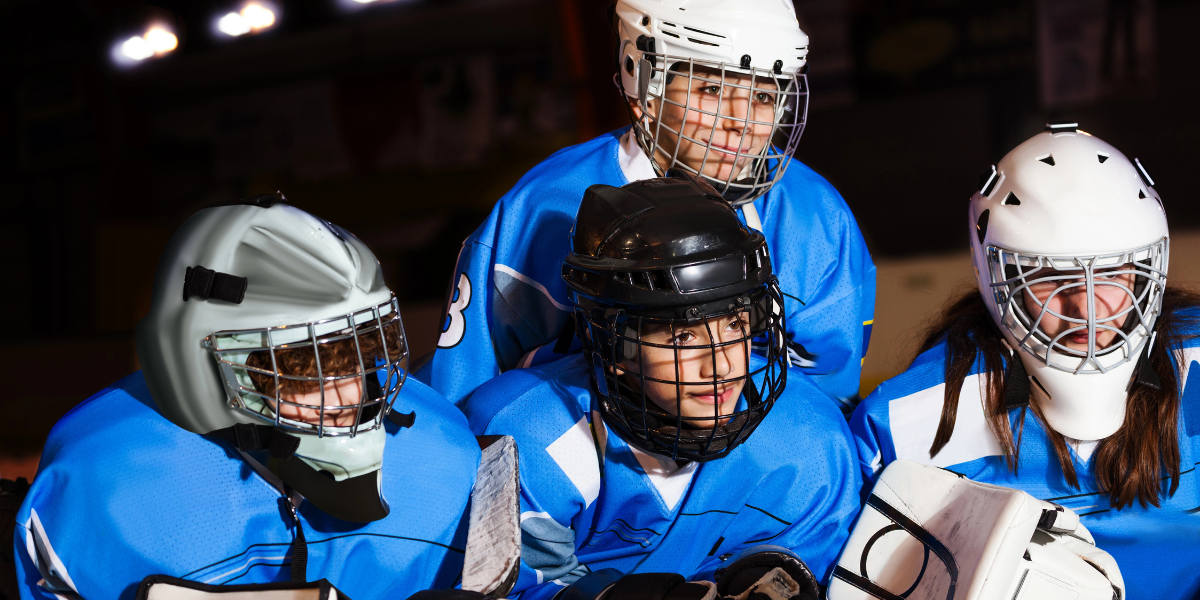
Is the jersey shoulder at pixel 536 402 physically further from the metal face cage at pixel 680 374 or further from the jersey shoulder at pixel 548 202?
the jersey shoulder at pixel 548 202

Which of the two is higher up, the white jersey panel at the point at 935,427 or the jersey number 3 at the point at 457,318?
the jersey number 3 at the point at 457,318

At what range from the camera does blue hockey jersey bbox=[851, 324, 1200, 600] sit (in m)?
1.44

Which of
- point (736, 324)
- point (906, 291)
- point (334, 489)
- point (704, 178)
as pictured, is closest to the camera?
point (334, 489)

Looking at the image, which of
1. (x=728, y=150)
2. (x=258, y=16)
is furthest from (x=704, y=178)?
(x=258, y=16)

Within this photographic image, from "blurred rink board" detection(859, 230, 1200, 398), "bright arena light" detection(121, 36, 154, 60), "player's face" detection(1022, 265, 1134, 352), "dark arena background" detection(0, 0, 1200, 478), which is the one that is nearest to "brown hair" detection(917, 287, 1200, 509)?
"player's face" detection(1022, 265, 1134, 352)

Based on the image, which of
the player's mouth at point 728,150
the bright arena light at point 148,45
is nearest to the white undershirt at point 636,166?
the player's mouth at point 728,150

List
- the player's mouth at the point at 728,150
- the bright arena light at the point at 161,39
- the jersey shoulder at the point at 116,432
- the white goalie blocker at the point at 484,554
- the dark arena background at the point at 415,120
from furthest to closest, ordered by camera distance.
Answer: the bright arena light at the point at 161,39
the dark arena background at the point at 415,120
the player's mouth at the point at 728,150
the jersey shoulder at the point at 116,432
the white goalie blocker at the point at 484,554

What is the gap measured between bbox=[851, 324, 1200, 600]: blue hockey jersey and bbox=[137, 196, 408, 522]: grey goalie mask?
0.84 meters

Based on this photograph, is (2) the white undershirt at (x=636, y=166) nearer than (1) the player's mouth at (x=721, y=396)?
No

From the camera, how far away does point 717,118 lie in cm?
158

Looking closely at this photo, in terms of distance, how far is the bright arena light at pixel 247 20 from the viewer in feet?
18.1

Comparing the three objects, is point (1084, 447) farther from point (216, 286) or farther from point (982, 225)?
point (216, 286)

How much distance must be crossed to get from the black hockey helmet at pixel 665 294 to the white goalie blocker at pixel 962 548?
276 mm

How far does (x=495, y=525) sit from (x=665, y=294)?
1.28ft
